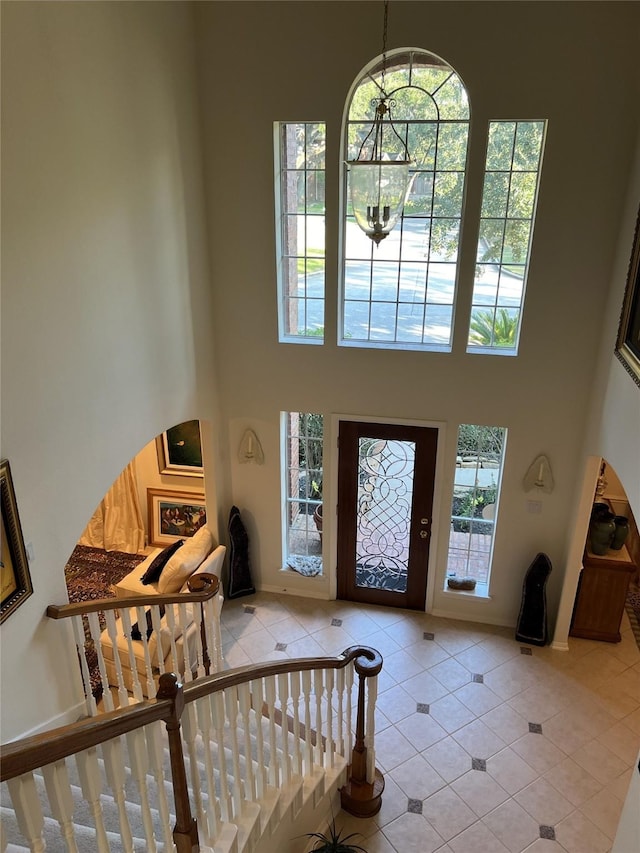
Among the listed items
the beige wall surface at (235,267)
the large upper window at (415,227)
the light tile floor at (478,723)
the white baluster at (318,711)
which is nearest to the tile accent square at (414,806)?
the light tile floor at (478,723)

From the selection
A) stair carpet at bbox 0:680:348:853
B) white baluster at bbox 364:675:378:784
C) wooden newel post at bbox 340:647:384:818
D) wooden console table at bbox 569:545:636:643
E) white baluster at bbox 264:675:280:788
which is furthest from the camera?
wooden console table at bbox 569:545:636:643

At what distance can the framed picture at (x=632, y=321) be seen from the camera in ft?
13.8

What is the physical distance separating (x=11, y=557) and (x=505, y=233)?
14.5 ft

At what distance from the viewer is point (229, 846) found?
9.06 feet

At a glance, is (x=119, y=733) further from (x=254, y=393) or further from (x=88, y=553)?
(x=88, y=553)

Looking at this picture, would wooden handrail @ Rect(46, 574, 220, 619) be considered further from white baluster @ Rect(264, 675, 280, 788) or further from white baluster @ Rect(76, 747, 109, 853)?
white baluster @ Rect(76, 747, 109, 853)

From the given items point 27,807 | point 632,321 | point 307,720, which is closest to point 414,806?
point 307,720

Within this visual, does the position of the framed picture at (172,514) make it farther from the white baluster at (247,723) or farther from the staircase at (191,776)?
the white baluster at (247,723)

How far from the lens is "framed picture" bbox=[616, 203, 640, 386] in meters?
4.21

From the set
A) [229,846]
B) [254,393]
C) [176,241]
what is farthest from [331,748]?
[176,241]

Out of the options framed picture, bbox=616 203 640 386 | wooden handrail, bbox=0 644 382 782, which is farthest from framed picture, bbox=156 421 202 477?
wooden handrail, bbox=0 644 382 782

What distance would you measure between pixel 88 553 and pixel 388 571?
3.76 metres

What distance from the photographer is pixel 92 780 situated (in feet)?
6.60

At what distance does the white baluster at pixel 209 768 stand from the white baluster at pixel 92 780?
499mm
